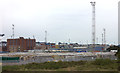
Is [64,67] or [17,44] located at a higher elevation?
[17,44]

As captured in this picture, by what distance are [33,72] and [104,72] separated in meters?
8.76

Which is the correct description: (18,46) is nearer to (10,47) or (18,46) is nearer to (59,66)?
(10,47)

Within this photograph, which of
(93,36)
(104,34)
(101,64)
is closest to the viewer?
(101,64)

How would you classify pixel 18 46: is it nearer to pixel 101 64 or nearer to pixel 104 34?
pixel 104 34

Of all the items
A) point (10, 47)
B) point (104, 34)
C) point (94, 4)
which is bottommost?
point (10, 47)

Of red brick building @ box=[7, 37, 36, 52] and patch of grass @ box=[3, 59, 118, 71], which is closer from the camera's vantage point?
patch of grass @ box=[3, 59, 118, 71]

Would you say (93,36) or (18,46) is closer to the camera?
(93,36)

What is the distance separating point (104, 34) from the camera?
89.6 meters

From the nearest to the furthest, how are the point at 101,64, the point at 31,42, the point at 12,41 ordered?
1. the point at 101,64
2. the point at 12,41
3. the point at 31,42

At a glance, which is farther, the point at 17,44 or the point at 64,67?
the point at 17,44

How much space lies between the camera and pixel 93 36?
49.8 meters

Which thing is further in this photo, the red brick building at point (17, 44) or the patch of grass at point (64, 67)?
the red brick building at point (17, 44)

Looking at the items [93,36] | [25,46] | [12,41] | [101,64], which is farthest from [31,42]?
[101,64]

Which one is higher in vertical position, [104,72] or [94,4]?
[94,4]
